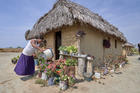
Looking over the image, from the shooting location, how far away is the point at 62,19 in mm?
4676

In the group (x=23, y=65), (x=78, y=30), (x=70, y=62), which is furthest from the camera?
(x=78, y=30)

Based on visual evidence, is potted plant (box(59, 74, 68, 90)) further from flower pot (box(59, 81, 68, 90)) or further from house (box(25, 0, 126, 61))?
house (box(25, 0, 126, 61))

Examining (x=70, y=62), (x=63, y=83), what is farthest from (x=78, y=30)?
(x=63, y=83)

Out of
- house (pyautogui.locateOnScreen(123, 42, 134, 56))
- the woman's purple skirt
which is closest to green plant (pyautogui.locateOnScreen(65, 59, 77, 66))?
the woman's purple skirt

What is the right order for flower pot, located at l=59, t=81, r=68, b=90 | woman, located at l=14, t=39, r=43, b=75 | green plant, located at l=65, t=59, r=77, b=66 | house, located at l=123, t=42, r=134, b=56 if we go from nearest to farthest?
flower pot, located at l=59, t=81, r=68, b=90 < woman, located at l=14, t=39, r=43, b=75 < green plant, located at l=65, t=59, r=77, b=66 < house, located at l=123, t=42, r=134, b=56

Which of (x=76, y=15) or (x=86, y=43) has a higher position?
(x=76, y=15)

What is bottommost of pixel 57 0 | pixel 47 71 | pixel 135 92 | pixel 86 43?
pixel 135 92

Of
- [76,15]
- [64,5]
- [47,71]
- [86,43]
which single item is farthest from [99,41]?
[47,71]

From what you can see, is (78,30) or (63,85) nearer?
(63,85)

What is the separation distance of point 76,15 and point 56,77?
2.86 metres

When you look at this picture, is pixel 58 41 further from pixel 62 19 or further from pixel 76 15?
pixel 76 15

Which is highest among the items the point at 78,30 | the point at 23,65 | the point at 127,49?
the point at 78,30

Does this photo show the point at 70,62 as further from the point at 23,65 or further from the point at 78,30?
the point at 23,65

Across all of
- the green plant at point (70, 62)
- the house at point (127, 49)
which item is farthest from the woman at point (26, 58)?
the house at point (127, 49)
